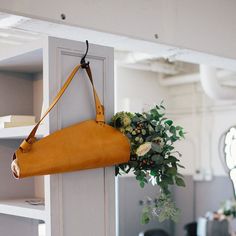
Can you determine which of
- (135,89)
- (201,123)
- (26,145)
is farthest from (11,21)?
(201,123)

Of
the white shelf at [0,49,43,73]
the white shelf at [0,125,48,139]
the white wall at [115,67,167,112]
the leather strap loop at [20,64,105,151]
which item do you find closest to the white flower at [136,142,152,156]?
the leather strap loop at [20,64,105,151]

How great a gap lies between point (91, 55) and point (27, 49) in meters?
0.24

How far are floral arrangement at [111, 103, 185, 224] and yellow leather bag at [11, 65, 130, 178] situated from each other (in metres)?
0.06

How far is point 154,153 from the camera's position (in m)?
1.58

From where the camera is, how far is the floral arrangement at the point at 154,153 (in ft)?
5.16

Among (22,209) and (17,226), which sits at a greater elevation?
(22,209)

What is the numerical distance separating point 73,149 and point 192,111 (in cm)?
529

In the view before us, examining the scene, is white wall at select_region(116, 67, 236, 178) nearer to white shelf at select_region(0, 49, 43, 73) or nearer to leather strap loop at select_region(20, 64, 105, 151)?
white shelf at select_region(0, 49, 43, 73)

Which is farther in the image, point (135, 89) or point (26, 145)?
point (135, 89)

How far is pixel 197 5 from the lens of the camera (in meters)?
2.48

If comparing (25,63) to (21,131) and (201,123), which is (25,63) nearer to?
(21,131)

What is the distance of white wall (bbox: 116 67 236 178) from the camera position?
613 cm

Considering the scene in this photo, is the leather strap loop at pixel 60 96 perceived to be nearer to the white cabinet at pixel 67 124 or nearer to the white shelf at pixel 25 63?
the white cabinet at pixel 67 124

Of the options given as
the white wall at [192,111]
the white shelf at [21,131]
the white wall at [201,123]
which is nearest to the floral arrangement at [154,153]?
the white shelf at [21,131]
